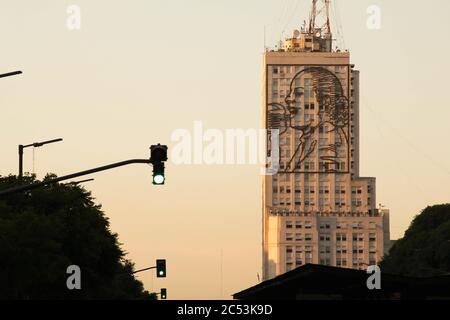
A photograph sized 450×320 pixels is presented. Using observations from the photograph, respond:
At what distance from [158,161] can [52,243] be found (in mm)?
42571

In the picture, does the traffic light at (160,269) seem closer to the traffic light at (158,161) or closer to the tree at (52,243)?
the tree at (52,243)

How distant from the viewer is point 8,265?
85.2 metres

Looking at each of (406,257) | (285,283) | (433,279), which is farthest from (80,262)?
(406,257)

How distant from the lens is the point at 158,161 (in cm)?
4712

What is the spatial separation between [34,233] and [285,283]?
53.5ft

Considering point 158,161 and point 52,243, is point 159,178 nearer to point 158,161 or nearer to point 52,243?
point 158,161

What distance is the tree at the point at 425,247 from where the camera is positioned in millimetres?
164125

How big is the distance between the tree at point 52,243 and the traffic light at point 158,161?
124 ft

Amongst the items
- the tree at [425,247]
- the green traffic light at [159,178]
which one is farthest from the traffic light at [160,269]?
the green traffic light at [159,178]

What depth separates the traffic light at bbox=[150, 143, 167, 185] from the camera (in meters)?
47.1

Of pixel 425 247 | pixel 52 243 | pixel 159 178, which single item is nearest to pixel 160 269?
pixel 52 243
